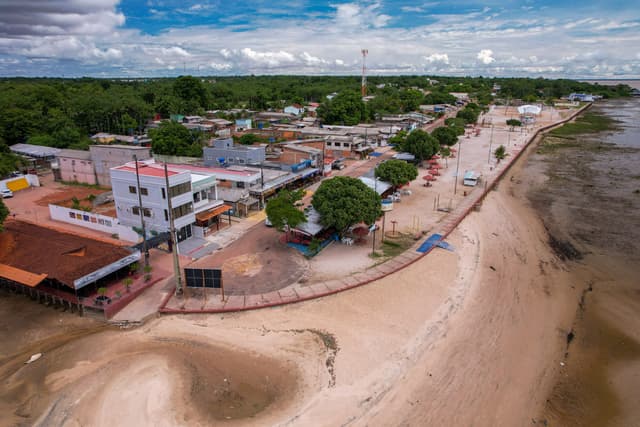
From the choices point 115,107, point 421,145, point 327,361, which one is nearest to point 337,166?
point 421,145

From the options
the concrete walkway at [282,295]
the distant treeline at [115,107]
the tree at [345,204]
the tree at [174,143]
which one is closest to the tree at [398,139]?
the distant treeline at [115,107]

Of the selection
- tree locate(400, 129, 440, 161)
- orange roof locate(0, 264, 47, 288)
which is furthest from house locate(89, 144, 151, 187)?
tree locate(400, 129, 440, 161)

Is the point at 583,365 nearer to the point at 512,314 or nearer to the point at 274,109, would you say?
the point at 512,314

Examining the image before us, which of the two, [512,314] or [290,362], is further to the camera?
[512,314]

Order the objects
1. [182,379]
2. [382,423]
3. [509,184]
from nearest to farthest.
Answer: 1. [382,423]
2. [182,379]
3. [509,184]

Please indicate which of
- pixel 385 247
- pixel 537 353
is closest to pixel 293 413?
pixel 537 353

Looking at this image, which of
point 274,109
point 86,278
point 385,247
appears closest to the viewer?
point 86,278

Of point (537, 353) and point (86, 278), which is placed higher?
point (86, 278)

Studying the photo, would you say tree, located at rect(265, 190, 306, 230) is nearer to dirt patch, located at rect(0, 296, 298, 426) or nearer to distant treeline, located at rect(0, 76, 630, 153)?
dirt patch, located at rect(0, 296, 298, 426)
